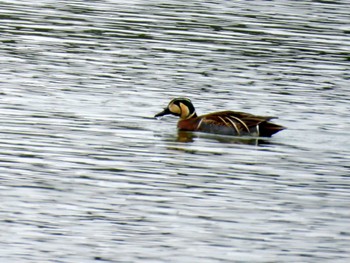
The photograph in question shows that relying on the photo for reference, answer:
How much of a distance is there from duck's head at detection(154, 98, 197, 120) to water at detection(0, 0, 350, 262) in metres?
0.25

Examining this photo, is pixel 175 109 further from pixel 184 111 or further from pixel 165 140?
pixel 165 140

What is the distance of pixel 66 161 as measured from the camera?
16.8m

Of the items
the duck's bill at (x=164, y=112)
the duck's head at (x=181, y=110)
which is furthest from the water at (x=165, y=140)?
the duck's head at (x=181, y=110)

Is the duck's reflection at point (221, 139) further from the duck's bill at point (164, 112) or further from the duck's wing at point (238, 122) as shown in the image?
the duck's bill at point (164, 112)

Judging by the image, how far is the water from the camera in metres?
13.1

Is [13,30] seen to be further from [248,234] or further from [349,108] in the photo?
[248,234]

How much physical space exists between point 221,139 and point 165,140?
2.83 ft

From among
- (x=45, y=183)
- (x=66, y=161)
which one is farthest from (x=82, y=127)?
(x=45, y=183)

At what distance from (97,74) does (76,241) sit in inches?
470

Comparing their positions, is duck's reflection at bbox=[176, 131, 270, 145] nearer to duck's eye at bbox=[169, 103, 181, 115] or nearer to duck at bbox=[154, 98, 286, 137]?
duck at bbox=[154, 98, 286, 137]

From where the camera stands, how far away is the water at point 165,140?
43.1 feet

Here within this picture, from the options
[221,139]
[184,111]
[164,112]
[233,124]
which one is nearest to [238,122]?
[233,124]

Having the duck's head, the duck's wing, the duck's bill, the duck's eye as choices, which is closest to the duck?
the duck's wing

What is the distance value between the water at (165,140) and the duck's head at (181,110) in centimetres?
25
